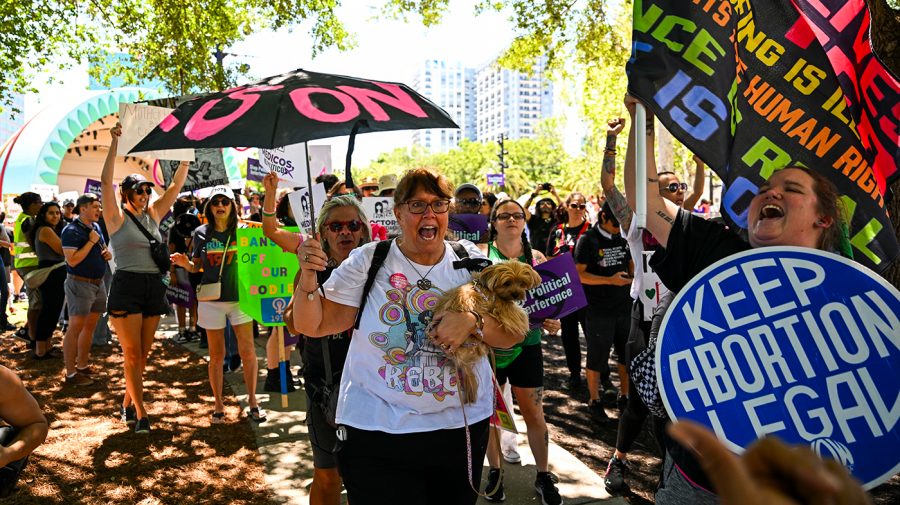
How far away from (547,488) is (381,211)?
3.05 m

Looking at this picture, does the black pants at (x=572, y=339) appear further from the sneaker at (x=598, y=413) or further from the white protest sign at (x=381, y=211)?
the white protest sign at (x=381, y=211)

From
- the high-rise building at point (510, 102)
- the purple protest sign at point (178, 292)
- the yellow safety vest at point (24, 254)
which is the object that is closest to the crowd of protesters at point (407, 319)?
the purple protest sign at point (178, 292)

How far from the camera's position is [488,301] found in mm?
2244

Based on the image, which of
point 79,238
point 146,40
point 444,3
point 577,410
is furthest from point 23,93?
point 577,410

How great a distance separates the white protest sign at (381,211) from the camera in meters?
5.39

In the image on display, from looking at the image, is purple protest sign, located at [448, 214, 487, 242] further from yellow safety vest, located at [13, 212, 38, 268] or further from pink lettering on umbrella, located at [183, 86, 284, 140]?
yellow safety vest, located at [13, 212, 38, 268]

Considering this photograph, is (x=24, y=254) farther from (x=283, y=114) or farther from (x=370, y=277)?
(x=370, y=277)

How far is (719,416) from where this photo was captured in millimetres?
1704

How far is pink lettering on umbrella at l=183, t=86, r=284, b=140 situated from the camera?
8.28ft

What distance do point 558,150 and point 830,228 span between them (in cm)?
7590

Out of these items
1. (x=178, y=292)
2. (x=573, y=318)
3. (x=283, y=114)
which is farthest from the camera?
(x=178, y=292)

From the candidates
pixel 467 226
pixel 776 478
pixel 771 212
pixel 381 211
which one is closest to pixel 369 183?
pixel 381 211

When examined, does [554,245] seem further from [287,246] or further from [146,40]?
[146,40]

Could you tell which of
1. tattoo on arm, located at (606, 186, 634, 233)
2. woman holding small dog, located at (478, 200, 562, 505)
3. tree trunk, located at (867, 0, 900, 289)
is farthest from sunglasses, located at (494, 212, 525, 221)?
tree trunk, located at (867, 0, 900, 289)
